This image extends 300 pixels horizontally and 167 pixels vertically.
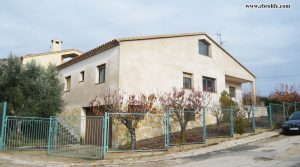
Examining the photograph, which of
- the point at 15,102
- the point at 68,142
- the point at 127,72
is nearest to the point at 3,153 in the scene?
the point at 68,142

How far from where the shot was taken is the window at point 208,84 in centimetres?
2220

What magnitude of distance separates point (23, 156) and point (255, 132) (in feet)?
41.6

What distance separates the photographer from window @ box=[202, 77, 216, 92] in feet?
72.8

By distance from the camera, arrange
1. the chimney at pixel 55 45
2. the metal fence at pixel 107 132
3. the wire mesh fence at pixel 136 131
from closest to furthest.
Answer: the metal fence at pixel 107 132, the wire mesh fence at pixel 136 131, the chimney at pixel 55 45

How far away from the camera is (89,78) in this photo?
1983cm

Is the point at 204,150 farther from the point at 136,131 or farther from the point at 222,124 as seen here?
the point at 222,124

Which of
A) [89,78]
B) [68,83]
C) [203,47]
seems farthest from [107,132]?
[203,47]

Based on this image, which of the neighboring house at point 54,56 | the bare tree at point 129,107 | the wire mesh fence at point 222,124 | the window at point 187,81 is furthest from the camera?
the neighboring house at point 54,56

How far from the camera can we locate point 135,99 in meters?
16.4

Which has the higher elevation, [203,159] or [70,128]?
[70,128]

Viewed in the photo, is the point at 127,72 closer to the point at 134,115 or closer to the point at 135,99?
the point at 135,99

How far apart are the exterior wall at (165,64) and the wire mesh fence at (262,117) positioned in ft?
11.2

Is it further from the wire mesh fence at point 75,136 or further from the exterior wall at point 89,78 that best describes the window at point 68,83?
the wire mesh fence at point 75,136

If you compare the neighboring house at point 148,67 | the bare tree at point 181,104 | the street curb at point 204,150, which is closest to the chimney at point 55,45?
the neighboring house at point 148,67
